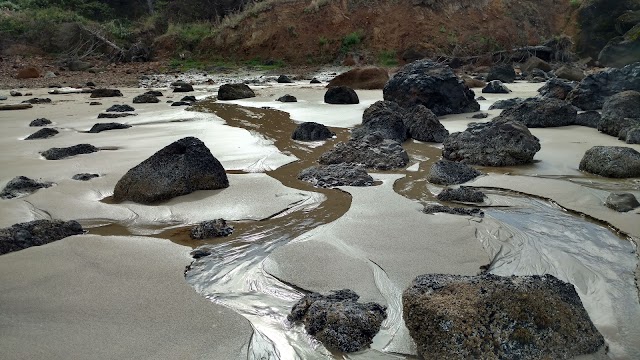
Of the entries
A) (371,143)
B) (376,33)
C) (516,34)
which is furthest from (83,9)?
(371,143)

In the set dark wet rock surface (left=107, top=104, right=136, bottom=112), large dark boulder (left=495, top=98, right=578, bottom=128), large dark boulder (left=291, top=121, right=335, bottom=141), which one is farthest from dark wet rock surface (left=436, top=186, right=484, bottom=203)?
dark wet rock surface (left=107, top=104, right=136, bottom=112)

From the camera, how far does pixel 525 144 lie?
6.21 meters

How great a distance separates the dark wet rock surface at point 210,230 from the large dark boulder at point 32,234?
0.81 metres

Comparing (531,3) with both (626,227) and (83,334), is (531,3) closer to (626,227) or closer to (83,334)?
(626,227)

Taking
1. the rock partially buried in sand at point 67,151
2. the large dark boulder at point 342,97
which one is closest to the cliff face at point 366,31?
the large dark boulder at point 342,97

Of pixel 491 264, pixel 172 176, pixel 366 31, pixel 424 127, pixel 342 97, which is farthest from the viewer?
pixel 366 31

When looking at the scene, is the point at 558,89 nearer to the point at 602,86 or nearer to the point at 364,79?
the point at 602,86

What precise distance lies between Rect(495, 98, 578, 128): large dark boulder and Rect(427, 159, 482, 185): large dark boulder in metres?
3.03

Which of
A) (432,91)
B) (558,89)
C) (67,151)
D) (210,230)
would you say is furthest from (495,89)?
(210,230)

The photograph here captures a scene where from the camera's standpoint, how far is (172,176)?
507 centimetres

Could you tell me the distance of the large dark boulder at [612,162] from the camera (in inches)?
219

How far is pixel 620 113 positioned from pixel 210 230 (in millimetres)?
6170

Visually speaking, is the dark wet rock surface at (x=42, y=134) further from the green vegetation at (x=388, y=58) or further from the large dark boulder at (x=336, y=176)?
the green vegetation at (x=388, y=58)

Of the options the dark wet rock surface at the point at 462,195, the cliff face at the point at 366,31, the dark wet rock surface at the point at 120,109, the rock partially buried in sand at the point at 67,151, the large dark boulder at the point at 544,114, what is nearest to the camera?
the dark wet rock surface at the point at 462,195
